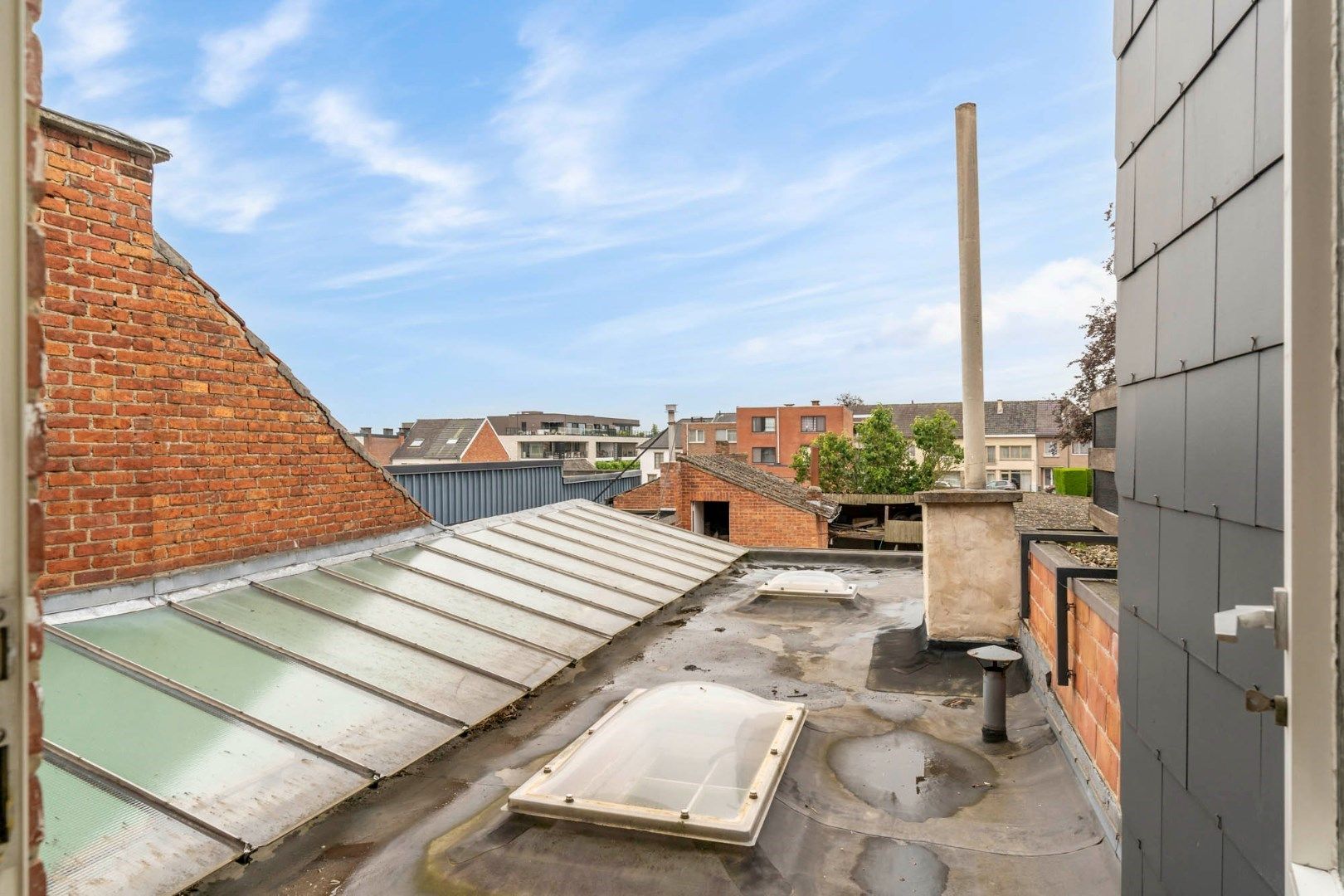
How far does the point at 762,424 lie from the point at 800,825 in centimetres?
6182

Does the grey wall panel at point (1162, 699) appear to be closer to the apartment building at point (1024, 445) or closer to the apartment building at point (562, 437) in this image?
the apartment building at point (1024, 445)

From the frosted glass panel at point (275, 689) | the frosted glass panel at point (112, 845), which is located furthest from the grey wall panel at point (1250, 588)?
the frosted glass panel at point (275, 689)

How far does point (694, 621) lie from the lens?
378 inches

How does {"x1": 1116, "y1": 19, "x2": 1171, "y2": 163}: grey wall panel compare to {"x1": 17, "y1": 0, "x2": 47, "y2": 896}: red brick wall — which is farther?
{"x1": 1116, "y1": 19, "x2": 1171, "y2": 163}: grey wall panel

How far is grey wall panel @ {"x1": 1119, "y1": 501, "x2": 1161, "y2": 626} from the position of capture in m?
2.67

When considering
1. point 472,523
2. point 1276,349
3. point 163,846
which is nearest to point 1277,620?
point 1276,349

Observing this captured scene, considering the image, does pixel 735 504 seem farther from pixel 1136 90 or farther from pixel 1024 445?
pixel 1024 445

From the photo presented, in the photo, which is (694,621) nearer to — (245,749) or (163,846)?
(245,749)

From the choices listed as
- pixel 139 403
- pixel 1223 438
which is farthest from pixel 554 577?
pixel 1223 438

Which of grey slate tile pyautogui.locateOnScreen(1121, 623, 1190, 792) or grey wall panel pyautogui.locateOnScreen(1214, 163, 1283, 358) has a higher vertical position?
grey wall panel pyautogui.locateOnScreen(1214, 163, 1283, 358)

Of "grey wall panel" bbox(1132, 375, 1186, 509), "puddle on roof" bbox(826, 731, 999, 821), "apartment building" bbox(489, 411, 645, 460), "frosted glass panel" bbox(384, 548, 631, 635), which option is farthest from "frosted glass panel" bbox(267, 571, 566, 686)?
"apartment building" bbox(489, 411, 645, 460)

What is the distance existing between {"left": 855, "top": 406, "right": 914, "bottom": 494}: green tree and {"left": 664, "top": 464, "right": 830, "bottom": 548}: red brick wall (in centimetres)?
1464

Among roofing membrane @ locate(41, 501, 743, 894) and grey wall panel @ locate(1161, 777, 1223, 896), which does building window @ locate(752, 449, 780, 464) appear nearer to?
roofing membrane @ locate(41, 501, 743, 894)

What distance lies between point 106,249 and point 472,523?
629cm
